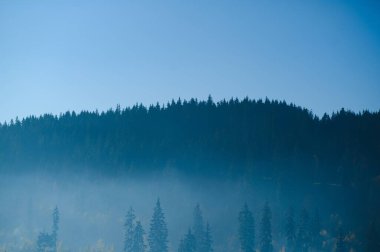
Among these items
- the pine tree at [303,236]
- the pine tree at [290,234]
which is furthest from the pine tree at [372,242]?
the pine tree at [290,234]

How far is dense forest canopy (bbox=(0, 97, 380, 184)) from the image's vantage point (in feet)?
431

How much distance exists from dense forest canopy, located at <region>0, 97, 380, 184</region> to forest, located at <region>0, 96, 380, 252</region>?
0.38 meters

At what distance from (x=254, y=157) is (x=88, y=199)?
45.4 meters

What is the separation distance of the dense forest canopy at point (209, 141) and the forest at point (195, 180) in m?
0.38

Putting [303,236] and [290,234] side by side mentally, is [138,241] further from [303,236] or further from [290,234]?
[303,236]

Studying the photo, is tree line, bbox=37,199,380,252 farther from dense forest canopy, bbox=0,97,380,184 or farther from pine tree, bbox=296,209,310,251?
dense forest canopy, bbox=0,97,380,184

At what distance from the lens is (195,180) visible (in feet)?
437

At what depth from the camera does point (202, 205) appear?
119062 millimetres

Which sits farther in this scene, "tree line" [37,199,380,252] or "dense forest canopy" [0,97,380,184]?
"dense forest canopy" [0,97,380,184]

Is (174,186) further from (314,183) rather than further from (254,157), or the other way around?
(314,183)

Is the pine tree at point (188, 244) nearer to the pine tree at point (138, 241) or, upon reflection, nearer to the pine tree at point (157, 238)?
the pine tree at point (157, 238)

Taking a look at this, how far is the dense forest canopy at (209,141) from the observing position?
131250 mm

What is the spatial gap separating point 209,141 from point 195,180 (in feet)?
60.7

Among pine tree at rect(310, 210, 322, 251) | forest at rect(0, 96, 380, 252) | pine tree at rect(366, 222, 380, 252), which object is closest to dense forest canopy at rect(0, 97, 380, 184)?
forest at rect(0, 96, 380, 252)
